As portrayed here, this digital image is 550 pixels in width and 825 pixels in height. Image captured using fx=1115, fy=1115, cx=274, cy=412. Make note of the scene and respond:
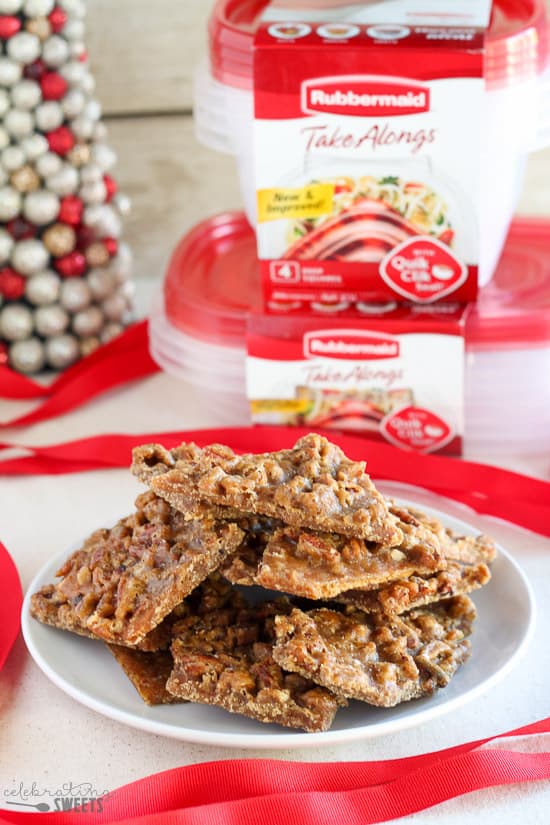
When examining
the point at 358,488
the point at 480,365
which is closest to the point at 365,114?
the point at 480,365

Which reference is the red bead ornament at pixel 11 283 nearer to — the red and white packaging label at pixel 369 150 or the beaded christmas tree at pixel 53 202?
the beaded christmas tree at pixel 53 202

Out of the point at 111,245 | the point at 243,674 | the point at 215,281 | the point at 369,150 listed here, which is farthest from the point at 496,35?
the point at 243,674

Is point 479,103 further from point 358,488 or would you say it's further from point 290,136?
point 358,488

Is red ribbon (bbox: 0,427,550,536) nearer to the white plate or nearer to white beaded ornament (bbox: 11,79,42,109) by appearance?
the white plate

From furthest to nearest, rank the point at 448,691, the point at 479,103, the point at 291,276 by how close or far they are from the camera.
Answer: the point at 291,276 < the point at 479,103 < the point at 448,691

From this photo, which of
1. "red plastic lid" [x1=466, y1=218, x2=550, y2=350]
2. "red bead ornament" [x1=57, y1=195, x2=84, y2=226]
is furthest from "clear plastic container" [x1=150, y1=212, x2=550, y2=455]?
"red bead ornament" [x1=57, y1=195, x2=84, y2=226]

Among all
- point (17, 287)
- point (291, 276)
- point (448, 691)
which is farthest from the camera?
point (17, 287)

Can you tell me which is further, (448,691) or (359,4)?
(359,4)
